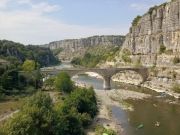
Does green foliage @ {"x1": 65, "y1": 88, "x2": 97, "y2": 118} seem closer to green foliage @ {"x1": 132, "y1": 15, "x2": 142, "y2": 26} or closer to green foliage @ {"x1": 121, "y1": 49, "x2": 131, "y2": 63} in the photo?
green foliage @ {"x1": 121, "y1": 49, "x2": 131, "y2": 63}

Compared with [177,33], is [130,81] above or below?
below

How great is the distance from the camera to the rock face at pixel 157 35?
105 m

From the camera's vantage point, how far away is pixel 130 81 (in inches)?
4387

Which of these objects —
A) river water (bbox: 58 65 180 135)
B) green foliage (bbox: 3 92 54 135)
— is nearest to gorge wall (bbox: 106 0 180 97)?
river water (bbox: 58 65 180 135)

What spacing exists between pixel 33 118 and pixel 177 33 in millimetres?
73520

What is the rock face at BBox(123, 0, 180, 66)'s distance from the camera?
343 feet

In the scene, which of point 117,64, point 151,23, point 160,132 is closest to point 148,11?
point 151,23

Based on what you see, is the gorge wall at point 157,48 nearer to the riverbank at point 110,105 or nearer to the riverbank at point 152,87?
the riverbank at point 152,87

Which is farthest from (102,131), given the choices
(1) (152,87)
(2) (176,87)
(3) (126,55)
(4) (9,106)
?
(3) (126,55)

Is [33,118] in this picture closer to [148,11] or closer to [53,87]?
[53,87]

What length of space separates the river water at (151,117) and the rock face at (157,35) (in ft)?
93.2

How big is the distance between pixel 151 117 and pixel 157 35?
59753 mm

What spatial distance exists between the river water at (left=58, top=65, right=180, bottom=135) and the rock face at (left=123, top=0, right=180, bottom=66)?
2840 cm

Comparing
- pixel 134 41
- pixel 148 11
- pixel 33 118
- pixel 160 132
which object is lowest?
pixel 160 132
